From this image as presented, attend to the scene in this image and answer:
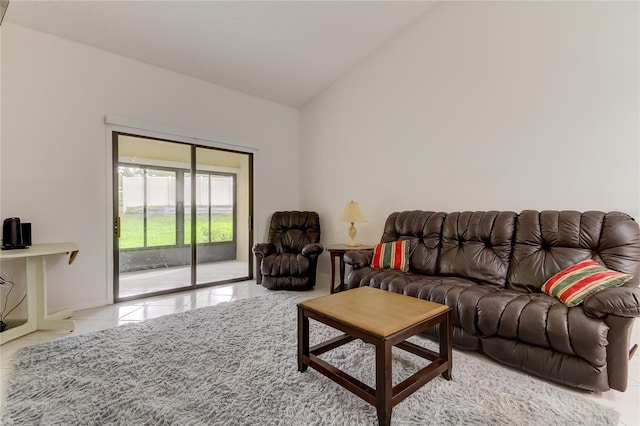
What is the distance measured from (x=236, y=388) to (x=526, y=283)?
91.0 inches

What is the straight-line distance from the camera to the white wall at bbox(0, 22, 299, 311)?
274 centimetres

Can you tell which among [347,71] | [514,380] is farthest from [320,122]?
[514,380]

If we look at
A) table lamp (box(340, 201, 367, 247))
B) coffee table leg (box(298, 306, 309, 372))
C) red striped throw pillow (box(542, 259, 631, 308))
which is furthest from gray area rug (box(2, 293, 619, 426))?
table lamp (box(340, 201, 367, 247))

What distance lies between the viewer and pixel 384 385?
134 centimetres

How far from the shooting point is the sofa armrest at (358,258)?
9.65 ft

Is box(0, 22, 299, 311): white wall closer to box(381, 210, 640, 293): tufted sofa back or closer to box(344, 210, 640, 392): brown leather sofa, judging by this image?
box(344, 210, 640, 392): brown leather sofa

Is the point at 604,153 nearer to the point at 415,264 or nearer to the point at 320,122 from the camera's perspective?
the point at 415,264

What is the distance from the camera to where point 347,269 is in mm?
4219

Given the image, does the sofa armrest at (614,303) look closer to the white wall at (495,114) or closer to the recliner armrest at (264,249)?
the white wall at (495,114)

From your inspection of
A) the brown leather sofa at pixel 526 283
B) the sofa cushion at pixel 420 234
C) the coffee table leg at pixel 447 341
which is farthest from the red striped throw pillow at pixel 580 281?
the sofa cushion at pixel 420 234

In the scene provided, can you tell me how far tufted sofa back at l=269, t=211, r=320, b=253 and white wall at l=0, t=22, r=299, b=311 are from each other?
190 cm

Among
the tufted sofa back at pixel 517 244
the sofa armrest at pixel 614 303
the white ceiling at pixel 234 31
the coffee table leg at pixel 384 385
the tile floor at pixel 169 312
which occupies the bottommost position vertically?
the tile floor at pixel 169 312

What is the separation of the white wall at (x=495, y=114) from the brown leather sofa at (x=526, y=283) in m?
0.32

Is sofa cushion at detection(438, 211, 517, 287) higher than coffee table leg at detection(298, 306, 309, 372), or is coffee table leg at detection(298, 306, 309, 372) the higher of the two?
sofa cushion at detection(438, 211, 517, 287)
